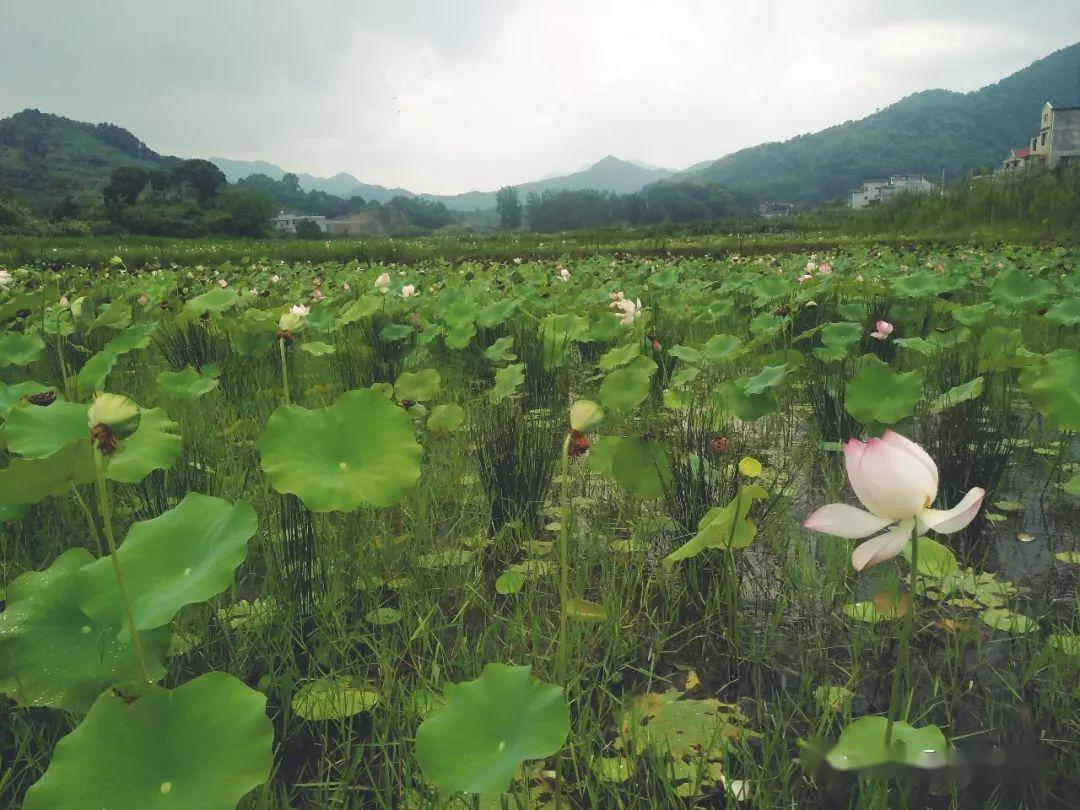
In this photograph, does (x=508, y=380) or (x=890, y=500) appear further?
(x=508, y=380)

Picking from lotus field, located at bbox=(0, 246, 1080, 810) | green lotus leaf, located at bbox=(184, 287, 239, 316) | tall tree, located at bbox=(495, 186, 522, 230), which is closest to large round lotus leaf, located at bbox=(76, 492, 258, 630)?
lotus field, located at bbox=(0, 246, 1080, 810)

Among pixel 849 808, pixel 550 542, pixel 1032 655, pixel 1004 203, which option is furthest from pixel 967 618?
pixel 1004 203

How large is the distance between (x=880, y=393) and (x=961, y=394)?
0.86 ft

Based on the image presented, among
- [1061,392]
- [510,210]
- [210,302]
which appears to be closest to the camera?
[1061,392]

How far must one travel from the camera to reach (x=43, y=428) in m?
1.34

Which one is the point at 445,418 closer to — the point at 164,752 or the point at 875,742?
the point at 164,752

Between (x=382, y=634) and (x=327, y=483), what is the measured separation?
1.11 ft

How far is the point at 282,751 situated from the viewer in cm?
114

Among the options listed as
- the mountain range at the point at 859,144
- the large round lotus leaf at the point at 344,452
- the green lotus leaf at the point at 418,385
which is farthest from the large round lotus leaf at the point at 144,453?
the mountain range at the point at 859,144

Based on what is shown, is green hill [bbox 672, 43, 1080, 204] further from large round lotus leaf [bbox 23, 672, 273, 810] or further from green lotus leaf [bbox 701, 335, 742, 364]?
large round lotus leaf [bbox 23, 672, 273, 810]

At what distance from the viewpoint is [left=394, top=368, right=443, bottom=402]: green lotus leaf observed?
8.50 ft

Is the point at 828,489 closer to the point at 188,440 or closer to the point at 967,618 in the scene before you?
the point at 967,618

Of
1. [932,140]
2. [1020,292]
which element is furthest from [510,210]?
[1020,292]

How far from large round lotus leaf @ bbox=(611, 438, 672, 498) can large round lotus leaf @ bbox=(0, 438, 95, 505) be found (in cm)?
113
